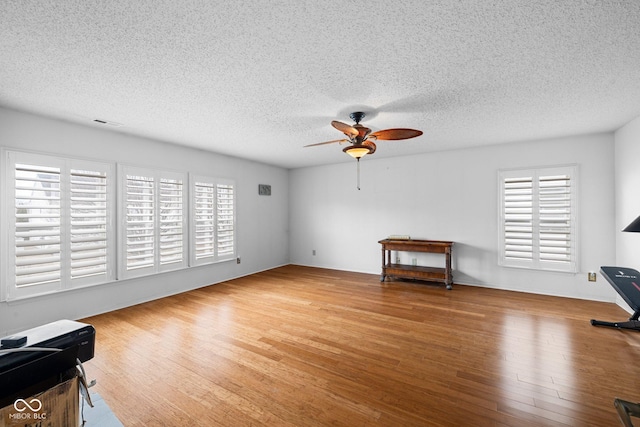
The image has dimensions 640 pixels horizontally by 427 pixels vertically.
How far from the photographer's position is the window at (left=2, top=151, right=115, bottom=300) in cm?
284

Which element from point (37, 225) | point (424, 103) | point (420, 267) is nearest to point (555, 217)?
point (420, 267)

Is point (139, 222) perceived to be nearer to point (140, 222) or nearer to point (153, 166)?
point (140, 222)

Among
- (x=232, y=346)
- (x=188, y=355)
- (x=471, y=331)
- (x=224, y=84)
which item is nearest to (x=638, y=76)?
(x=471, y=331)

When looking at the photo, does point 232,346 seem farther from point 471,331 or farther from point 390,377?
point 471,331

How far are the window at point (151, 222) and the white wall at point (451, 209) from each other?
302 cm

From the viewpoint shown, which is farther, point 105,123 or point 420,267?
point 420,267

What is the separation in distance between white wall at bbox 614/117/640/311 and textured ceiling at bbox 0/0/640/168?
13.1 inches

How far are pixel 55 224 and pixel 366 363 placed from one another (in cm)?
370

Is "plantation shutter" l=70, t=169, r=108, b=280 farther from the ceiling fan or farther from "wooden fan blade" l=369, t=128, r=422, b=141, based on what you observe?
"wooden fan blade" l=369, t=128, r=422, b=141

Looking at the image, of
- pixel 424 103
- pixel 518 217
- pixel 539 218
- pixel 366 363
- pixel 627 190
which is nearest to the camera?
pixel 366 363

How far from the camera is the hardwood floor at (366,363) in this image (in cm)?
175

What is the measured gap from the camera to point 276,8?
58.2 inches

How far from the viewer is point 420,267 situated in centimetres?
503

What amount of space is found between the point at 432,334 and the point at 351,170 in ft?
12.9
